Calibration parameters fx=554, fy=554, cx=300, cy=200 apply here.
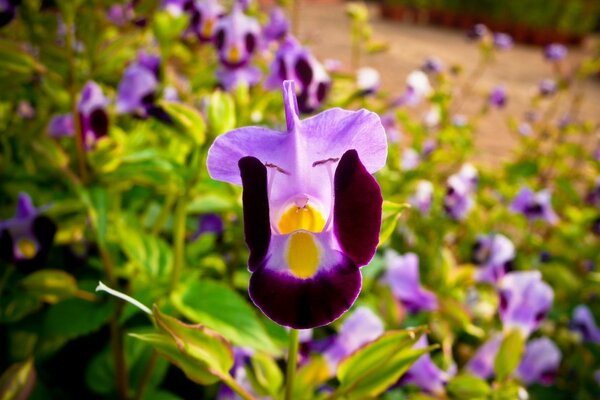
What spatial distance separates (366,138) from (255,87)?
1032 mm

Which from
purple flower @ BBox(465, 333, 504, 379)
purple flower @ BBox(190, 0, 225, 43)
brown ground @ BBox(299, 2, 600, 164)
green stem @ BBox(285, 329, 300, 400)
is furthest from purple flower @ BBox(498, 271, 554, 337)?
brown ground @ BBox(299, 2, 600, 164)

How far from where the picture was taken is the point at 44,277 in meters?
0.82

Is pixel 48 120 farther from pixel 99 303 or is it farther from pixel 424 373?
pixel 424 373

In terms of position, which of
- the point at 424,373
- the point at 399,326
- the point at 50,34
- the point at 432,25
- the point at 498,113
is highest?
the point at 50,34

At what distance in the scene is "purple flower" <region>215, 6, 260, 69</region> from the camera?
3.93 ft

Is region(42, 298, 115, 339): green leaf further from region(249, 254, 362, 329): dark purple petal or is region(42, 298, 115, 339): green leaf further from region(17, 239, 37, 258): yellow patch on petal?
region(249, 254, 362, 329): dark purple petal

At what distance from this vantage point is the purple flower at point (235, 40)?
3.93 ft

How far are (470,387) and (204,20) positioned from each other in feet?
3.20

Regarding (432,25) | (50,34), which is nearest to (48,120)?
(50,34)

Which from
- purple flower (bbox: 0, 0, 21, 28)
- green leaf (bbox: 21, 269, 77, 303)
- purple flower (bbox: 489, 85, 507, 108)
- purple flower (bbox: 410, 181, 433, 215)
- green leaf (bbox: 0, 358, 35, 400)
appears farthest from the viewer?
purple flower (bbox: 489, 85, 507, 108)

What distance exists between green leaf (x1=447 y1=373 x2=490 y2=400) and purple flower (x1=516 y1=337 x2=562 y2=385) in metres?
0.28

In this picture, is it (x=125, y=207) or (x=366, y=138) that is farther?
(x=125, y=207)

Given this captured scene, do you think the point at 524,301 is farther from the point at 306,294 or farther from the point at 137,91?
the point at 137,91

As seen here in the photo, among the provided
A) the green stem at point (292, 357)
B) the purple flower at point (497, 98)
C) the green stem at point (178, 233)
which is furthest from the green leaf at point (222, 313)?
the purple flower at point (497, 98)
